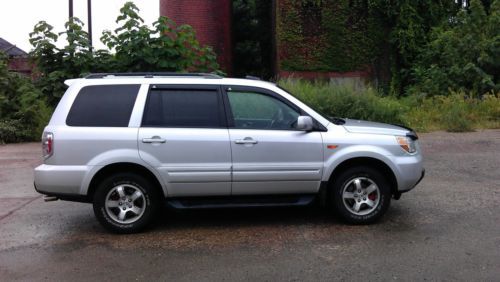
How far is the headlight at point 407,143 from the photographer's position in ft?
20.3

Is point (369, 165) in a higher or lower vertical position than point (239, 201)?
higher

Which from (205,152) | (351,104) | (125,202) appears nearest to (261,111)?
(205,152)

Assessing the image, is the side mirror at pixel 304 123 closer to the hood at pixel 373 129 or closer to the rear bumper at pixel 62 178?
the hood at pixel 373 129

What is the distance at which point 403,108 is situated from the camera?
14.9m

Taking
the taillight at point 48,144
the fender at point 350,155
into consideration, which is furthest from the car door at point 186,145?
the fender at point 350,155

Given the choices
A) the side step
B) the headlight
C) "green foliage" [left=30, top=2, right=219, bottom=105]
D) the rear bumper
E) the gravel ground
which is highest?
"green foliage" [left=30, top=2, right=219, bottom=105]

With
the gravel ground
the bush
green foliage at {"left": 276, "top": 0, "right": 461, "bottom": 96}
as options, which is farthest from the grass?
green foliage at {"left": 276, "top": 0, "right": 461, "bottom": 96}

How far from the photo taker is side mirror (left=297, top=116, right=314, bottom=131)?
19.3 ft

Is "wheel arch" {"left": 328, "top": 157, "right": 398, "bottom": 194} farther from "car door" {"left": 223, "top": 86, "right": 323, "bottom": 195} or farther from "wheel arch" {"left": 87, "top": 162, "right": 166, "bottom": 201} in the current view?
"wheel arch" {"left": 87, "top": 162, "right": 166, "bottom": 201}

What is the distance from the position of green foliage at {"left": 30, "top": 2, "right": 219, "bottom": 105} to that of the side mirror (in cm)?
836

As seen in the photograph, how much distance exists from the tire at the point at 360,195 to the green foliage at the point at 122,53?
28.1 feet

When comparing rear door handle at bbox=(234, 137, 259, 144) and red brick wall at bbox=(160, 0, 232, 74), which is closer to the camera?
rear door handle at bbox=(234, 137, 259, 144)

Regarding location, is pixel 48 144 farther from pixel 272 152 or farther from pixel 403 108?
pixel 403 108

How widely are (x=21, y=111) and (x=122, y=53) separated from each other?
3.41 metres
